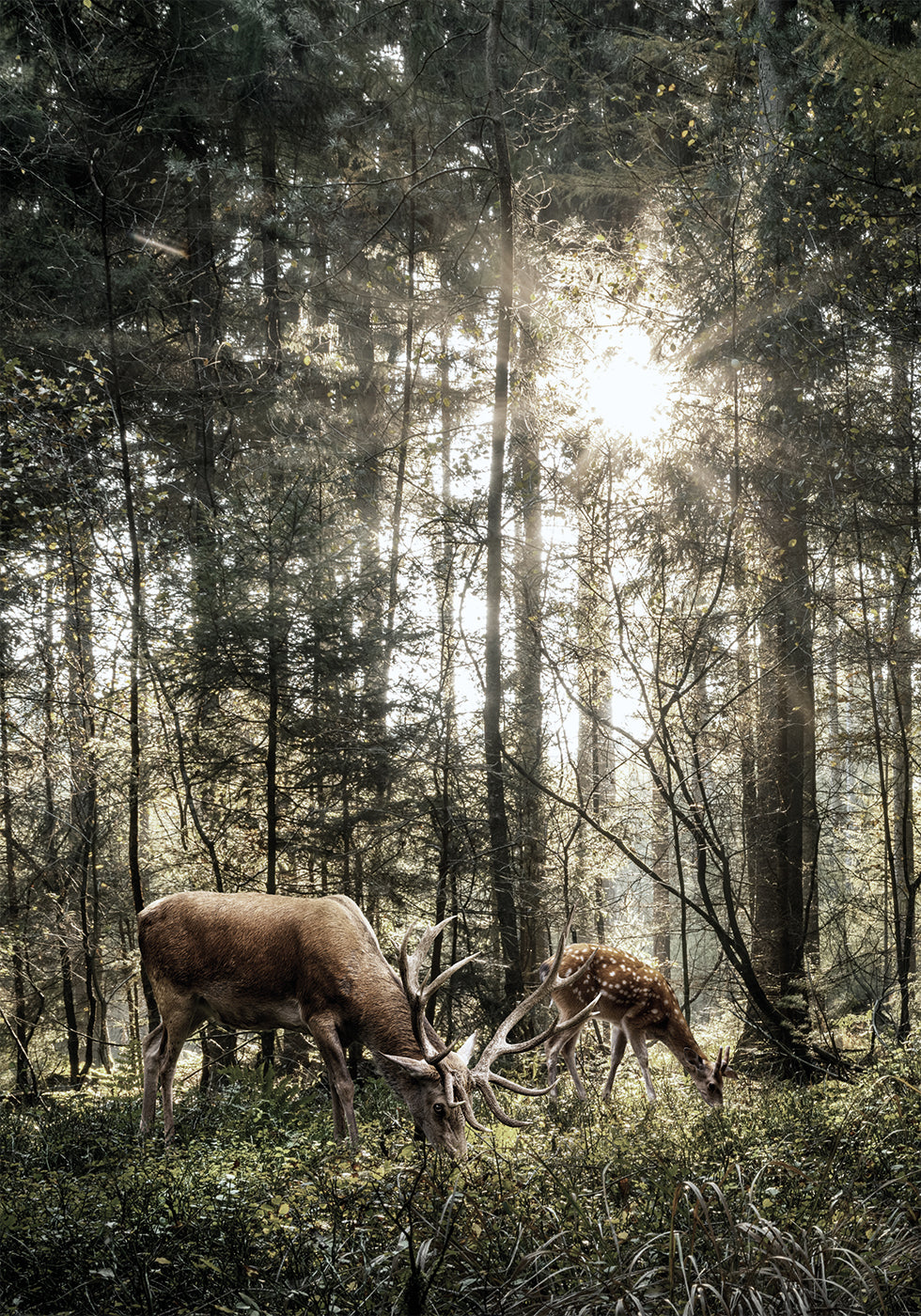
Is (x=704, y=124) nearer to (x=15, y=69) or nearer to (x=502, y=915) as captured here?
(x=15, y=69)

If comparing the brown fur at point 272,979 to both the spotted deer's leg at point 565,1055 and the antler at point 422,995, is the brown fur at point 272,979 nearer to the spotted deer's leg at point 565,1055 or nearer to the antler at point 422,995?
the antler at point 422,995

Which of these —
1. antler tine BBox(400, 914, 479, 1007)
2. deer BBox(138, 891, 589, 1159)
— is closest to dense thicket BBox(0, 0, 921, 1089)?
deer BBox(138, 891, 589, 1159)

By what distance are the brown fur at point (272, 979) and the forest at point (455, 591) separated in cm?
54

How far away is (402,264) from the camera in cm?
1476

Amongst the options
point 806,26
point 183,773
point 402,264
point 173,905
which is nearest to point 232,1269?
point 173,905

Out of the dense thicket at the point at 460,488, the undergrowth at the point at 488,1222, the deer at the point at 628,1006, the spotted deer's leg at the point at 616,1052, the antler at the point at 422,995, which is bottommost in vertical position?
the spotted deer's leg at the point at 616,1052

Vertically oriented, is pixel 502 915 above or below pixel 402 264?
below

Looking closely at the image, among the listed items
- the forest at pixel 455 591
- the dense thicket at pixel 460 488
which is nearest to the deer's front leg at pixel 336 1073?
the forest at pixel 455 591

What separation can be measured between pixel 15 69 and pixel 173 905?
448 inches

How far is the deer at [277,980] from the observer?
5.11 m

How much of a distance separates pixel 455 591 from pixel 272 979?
6.68 meters

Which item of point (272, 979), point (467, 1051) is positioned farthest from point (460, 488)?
point (467, 1051)

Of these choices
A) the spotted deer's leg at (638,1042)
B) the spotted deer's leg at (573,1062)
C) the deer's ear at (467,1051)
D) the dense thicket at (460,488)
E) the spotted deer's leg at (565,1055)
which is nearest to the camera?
the deer's ear at (467,1051)

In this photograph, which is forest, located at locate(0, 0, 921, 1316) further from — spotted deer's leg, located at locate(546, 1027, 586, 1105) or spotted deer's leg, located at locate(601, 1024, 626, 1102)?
spotted deer's leg, located at locate(601, 1024, 626, 1102)
